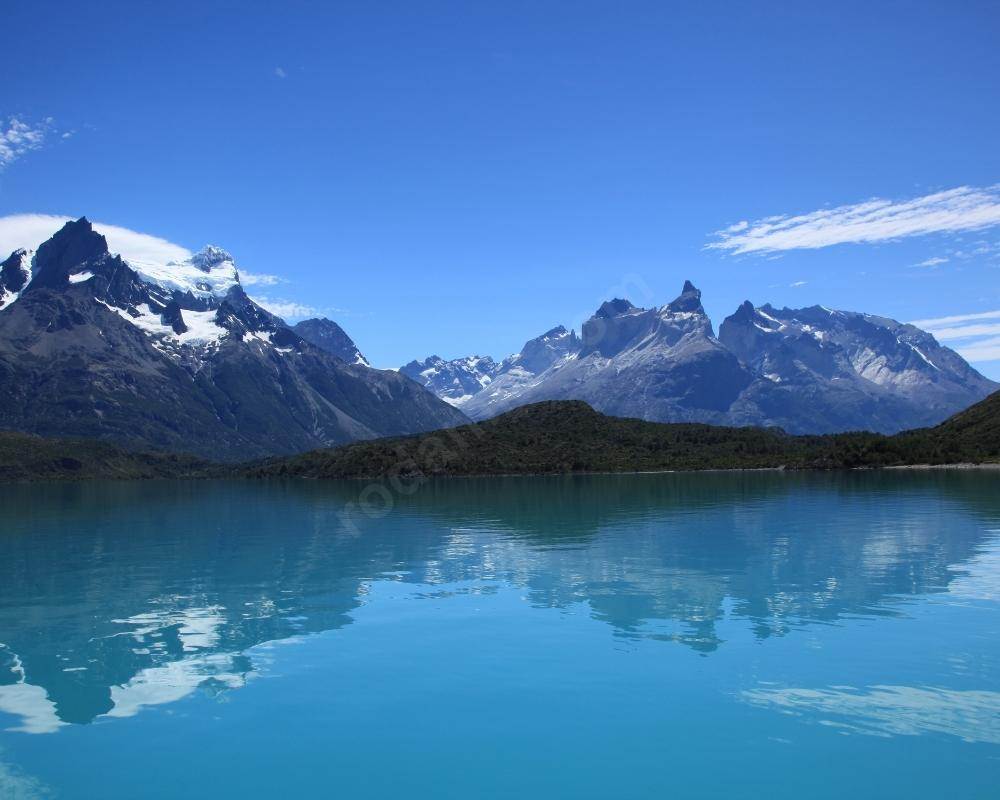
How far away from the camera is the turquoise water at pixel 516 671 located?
2806 cm

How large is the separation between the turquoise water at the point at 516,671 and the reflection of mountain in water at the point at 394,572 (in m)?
0.36

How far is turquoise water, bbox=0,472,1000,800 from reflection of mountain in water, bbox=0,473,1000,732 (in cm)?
36

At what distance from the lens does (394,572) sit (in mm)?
73375

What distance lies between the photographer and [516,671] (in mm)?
39844

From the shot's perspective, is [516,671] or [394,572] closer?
[516,671]

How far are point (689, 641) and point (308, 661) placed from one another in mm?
20609

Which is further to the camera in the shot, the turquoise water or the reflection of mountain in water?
the reflection of mountain in water

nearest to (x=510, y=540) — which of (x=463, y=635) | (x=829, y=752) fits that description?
(x=463, y=635)

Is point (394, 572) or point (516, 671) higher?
point (516, 671)

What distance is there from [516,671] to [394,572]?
3521 centimetres

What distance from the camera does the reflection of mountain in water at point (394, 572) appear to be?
4334 centimetres

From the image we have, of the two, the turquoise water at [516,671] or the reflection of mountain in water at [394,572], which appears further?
the reflection of mountain in water at [394,572]

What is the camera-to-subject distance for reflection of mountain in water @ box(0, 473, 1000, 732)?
142 ft

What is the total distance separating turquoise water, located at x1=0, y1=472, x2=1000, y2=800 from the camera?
28.1 meters
